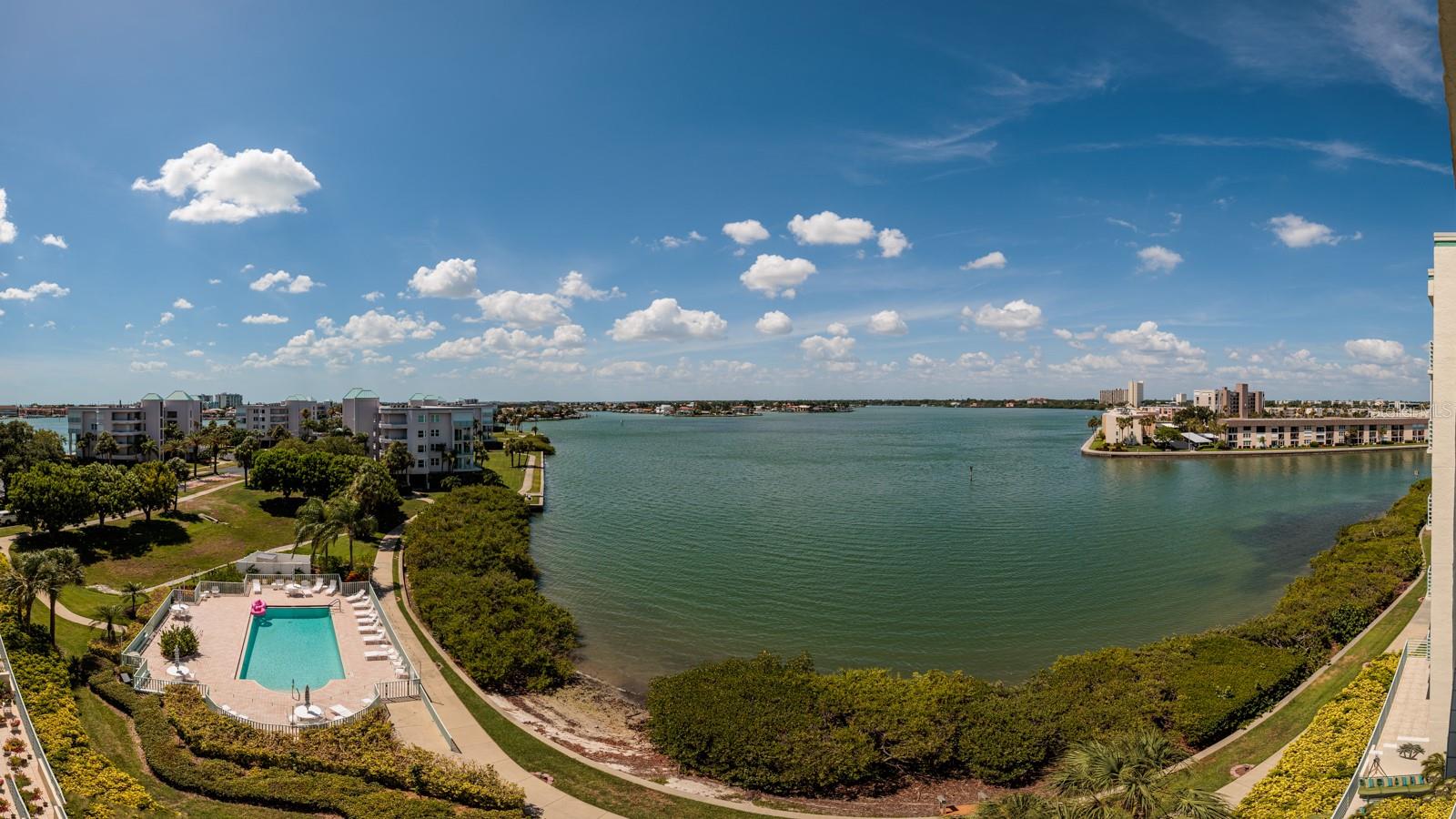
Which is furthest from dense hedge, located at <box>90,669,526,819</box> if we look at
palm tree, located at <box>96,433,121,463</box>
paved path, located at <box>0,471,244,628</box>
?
palm tree, located at <box>96,433,121,463</box>

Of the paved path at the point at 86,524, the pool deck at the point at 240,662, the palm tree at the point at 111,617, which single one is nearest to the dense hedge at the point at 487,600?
the pool deck at the point at 240,662

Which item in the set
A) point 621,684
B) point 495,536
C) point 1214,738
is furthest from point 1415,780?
point 495,536

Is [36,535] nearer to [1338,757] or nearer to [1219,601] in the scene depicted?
[1338,757]

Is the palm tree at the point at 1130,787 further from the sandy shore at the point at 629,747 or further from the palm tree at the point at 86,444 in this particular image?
the palm tree at the point at 86,444

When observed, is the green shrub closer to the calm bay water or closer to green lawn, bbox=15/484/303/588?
green lawn, bbox=15/484/303/588

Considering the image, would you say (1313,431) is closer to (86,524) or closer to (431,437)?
(431,437)

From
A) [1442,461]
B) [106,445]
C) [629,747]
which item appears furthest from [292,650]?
[106,445]
